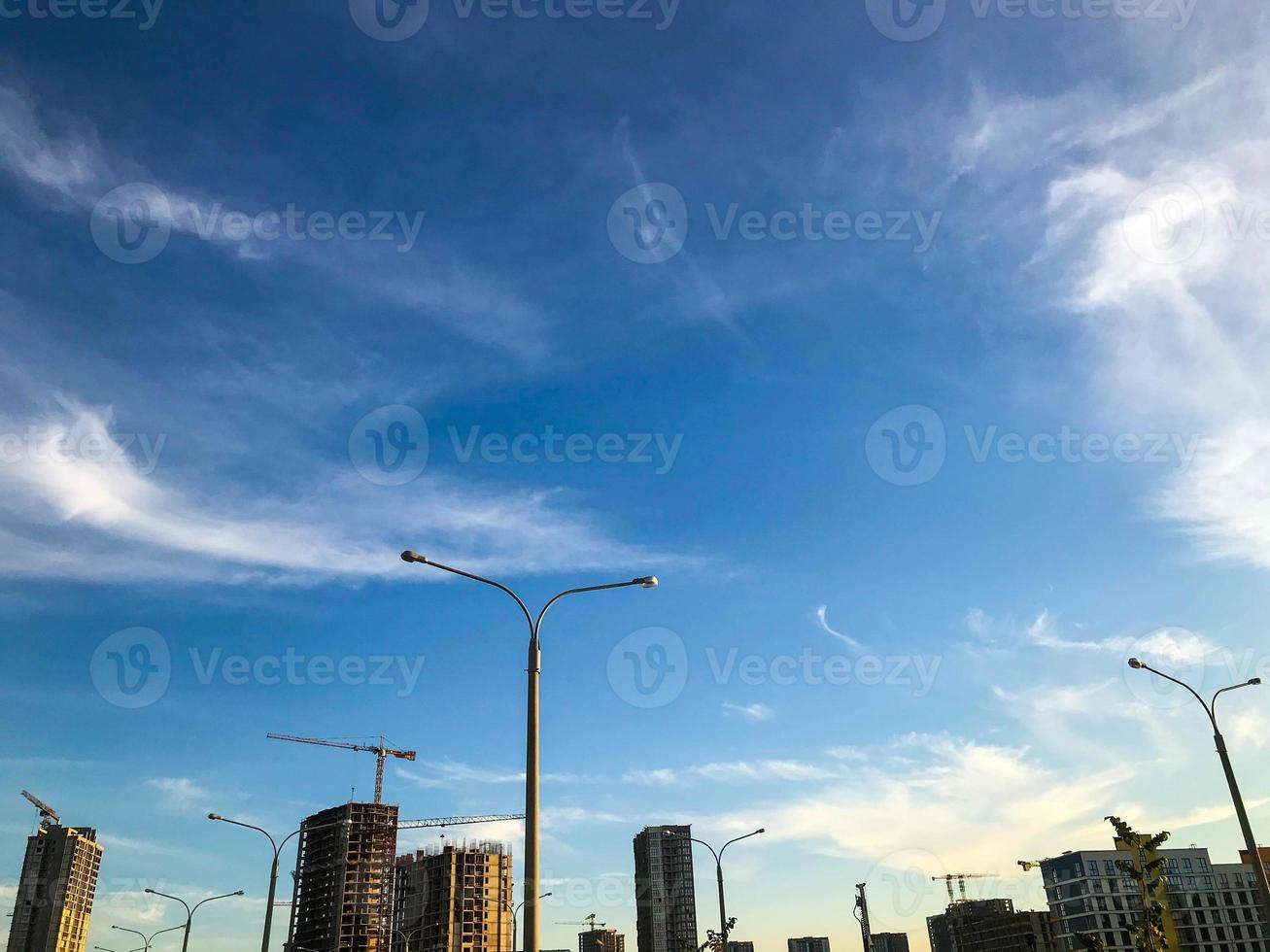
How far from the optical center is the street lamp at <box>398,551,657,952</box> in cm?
1622

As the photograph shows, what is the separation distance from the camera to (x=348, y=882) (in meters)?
179

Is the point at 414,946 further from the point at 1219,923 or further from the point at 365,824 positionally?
the point at 1219,923

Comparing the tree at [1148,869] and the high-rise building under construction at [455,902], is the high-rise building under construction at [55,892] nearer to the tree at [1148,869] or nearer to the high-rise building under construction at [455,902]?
the high-rise building under construction at [455,902]

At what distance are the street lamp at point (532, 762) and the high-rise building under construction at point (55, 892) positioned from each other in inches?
6287

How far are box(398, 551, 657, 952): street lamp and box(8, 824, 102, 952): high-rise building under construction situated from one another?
15970 centimetres

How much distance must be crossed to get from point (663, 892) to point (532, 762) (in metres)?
171

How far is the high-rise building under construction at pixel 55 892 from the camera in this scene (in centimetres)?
14188

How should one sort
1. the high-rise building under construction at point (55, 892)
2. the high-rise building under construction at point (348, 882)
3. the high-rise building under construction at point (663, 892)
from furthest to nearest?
the high-rise building under construction at point (348, 882) < the high-rise building under construction at point (663, 892) < the high-rise building under construction at point (55, 892)

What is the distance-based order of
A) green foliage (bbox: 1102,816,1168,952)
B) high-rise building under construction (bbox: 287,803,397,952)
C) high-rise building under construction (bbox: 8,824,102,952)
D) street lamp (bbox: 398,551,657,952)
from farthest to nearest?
high-rise building under construction (bbox: 287,803,397,952), high-rise building under construction (bbox: 8,824,102,952), green foliage (bbox: 1102,816,1168,952), street lamp (bbox: 398,551,657,952)

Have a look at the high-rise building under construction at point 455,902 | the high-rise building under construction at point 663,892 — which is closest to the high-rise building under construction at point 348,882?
the high-rise building under construction at point 455,902

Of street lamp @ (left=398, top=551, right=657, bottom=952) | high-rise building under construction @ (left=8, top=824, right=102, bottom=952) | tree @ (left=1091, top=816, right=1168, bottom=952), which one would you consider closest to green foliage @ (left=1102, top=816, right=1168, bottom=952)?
tree @ (left=1091, top=816, right=1168, bottom=952)

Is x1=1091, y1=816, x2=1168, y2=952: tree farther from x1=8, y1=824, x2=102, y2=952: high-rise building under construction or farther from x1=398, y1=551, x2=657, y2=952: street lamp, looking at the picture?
x1=8, y1=824, x2=102, y2=952: high-rise building under construction

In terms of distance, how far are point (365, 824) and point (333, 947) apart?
28.6 m

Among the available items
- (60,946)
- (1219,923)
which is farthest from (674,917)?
(60,946)
